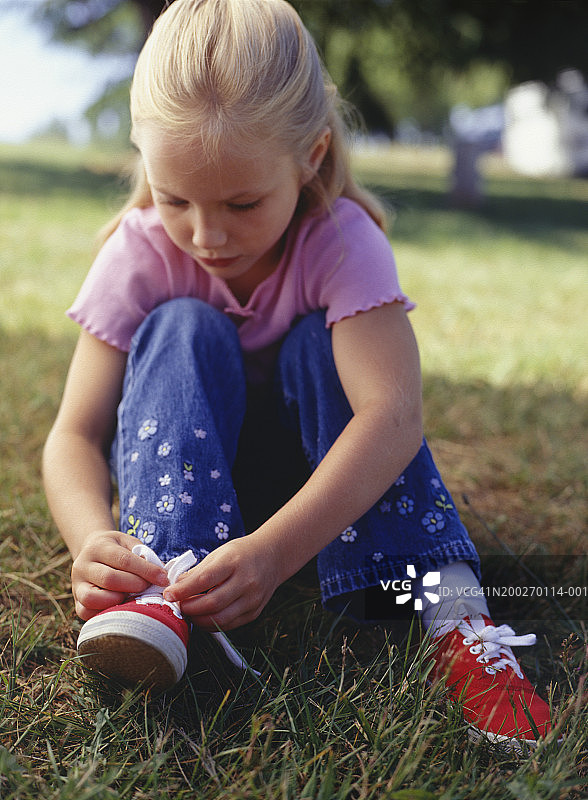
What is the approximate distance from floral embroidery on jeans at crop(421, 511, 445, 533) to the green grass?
19 centimetres

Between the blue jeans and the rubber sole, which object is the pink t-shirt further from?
the rubber sole

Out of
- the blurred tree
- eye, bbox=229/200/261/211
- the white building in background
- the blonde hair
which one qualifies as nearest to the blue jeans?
eye, bbox=229/200/261/211

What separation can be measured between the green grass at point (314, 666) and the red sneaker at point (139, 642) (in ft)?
0.15

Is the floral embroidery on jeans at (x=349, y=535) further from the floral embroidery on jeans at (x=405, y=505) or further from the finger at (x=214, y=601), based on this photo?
the finger at (x=214, y=601)

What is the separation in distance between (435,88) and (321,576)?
866 centimetres

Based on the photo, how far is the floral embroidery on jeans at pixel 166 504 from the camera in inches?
49.6

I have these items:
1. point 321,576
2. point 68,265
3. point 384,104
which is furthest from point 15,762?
point 384,104

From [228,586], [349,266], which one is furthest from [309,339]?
[228,586]

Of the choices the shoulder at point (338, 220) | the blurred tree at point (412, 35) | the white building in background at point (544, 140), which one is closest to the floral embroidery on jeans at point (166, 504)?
the shoulder at point (338, 220)

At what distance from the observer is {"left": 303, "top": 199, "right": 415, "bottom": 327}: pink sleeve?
1436 mm

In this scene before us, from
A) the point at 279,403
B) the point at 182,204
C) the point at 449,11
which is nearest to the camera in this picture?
the point at 182,204

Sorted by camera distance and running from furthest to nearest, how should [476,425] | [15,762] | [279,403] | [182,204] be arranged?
[476,425] < [279,403] < [182,204] < [15,762]

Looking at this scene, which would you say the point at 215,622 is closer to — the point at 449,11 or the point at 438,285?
the point at 438,285

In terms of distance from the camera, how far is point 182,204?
4.41 feet
